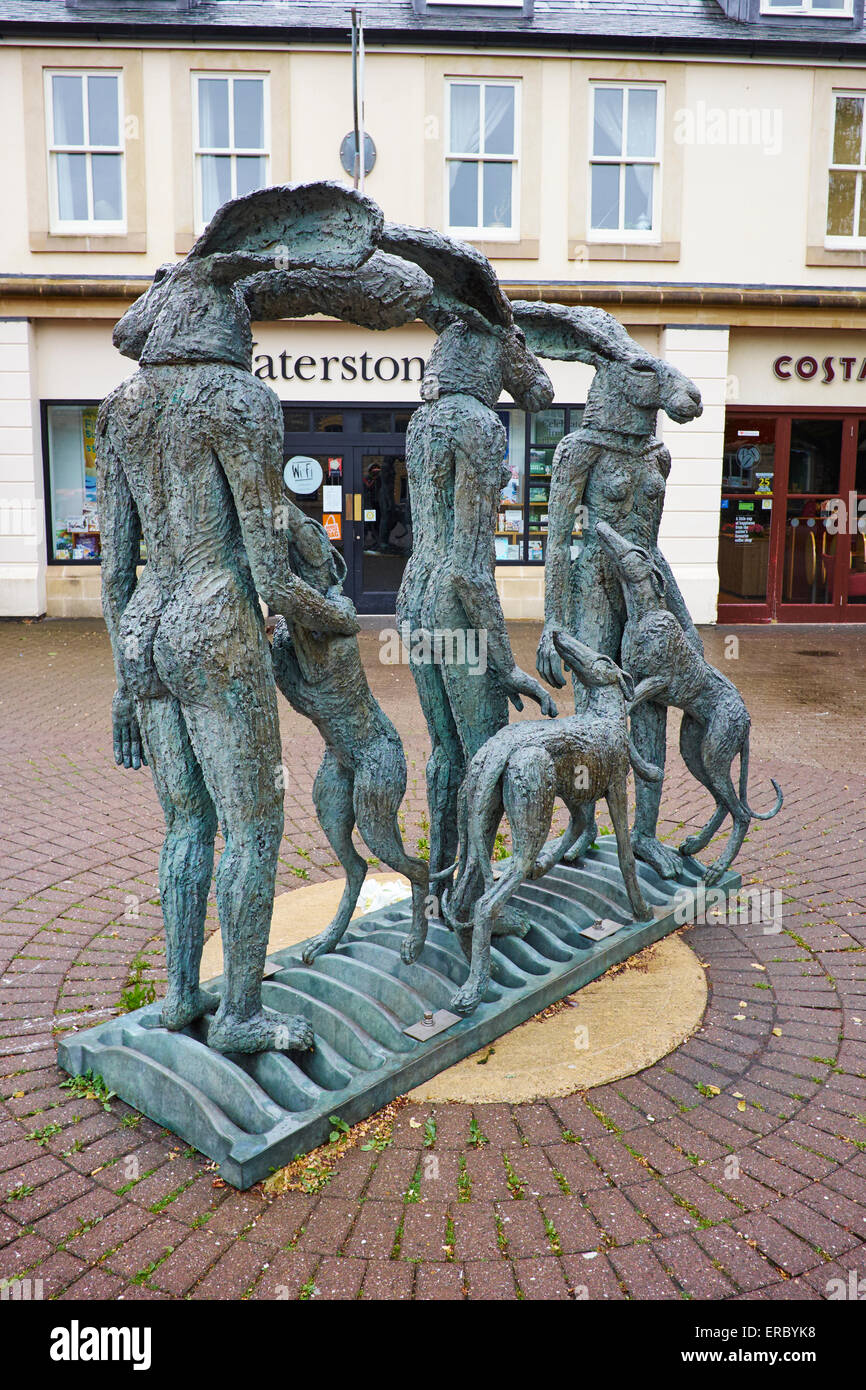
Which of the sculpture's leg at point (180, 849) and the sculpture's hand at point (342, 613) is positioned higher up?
the sculpture's hand at point (342, 613)

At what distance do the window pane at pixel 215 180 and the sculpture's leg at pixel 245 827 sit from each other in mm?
11967

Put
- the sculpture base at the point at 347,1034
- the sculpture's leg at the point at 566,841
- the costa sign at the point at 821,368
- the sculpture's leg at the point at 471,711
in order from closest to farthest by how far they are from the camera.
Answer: the sculpture base at the point at 347,1034
the sculpture's leg at the point at 566,841
the sculpture's leg at the point at 471,711
the costa sign at the point at 821,368

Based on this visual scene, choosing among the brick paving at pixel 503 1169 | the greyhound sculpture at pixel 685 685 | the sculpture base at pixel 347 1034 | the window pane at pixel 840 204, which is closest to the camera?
the brick paving at pixel 503 1169

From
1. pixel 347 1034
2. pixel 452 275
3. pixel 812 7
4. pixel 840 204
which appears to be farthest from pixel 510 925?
pixel 812 7

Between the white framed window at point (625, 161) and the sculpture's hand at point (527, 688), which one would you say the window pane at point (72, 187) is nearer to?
the white framed window at point (625, 161)

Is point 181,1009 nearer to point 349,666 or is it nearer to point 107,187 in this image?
point 349,666

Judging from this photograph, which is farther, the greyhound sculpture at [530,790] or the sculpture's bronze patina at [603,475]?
the sculpture's bronze patina at [603,475]

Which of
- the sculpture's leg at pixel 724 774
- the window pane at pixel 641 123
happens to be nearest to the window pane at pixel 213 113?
the window pane at pixel 641 123

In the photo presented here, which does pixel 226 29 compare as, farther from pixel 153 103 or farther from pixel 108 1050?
pixel 108 1050

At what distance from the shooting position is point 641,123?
1374 cm

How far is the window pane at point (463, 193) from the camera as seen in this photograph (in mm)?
13750

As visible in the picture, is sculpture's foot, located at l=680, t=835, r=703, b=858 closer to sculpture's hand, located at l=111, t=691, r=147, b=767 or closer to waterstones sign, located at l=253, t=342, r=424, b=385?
sculpture's hand, located at l=111, t=691, r=147, b=767

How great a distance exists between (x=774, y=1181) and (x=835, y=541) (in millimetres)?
13310

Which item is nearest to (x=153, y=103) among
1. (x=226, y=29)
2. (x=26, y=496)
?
(x=226, y=29)
